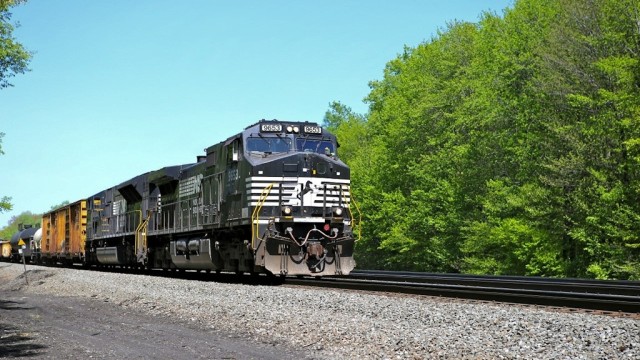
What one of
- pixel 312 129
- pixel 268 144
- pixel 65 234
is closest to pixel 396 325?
pixel 268 144

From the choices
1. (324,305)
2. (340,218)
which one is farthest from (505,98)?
(324,305)

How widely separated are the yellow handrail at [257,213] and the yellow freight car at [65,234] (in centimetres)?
2491

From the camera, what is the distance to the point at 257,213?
1941 cm

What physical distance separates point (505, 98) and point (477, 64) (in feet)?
14.1

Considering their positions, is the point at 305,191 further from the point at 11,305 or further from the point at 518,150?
the point at 518,150

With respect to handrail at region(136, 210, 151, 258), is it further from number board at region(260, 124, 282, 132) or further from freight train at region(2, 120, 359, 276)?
number board at region(260, 124, 282, 132)

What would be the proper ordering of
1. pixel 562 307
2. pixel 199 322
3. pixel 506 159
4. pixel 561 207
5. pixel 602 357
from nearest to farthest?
pixel 602 357 < pixel 562 307 < pixel 199 322 < pixel 561 207 < pixel 506 159

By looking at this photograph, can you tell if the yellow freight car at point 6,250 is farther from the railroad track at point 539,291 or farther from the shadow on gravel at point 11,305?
the railroad track at point 539,291

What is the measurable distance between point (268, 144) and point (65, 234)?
30059 mm

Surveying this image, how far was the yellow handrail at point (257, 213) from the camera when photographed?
1930 cm

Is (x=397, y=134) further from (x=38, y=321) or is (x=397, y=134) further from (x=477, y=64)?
(x=38, y=321)

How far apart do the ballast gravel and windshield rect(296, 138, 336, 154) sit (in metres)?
4.76

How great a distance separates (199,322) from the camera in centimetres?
1397

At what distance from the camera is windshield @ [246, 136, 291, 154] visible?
2059 cm
